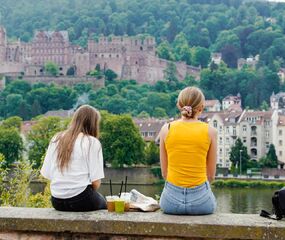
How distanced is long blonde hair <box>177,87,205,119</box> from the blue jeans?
1.65 ft

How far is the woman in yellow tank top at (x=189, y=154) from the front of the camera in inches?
213

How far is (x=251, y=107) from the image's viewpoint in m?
82.5

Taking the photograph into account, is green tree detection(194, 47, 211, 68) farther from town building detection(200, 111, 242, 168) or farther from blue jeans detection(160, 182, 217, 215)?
blue jeans detection(160, 182, 217, 215)

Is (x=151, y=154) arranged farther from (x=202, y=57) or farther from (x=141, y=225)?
(x=202, y=57)

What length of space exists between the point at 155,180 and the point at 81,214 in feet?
135

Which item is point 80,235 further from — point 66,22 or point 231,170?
point 66,22

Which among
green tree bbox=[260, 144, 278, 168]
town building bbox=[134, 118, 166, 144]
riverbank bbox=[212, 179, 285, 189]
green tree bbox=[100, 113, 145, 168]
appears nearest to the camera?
riverbank bbox=[212, 179, 285, 189]

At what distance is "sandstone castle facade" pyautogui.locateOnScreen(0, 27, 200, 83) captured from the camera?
99.6m

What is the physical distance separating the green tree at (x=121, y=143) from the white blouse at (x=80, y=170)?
41.6 m

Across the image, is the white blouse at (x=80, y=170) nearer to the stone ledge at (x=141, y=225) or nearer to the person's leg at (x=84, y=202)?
the person's leg at (x=84, y=202)

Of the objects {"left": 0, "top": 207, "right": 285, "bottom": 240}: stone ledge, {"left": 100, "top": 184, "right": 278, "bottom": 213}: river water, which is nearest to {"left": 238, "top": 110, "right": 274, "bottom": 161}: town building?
{"left": 100, "top": 184, "right": 278, "bottom": 213}: river water

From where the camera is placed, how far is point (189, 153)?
17.9 feet

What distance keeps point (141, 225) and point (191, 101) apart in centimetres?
94

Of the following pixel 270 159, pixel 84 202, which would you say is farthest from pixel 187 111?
pixel 270 159
